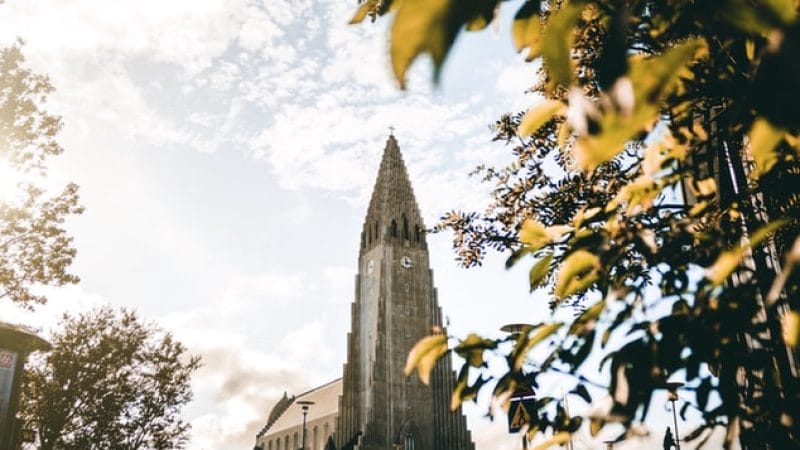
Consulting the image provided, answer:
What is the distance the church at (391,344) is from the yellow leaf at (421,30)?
6701cm

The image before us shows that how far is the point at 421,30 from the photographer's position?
91 cm

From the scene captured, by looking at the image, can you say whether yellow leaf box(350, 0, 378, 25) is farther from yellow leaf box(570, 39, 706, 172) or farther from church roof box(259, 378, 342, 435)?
church roof box(259, 378, 342, 435)

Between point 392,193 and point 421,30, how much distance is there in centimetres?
7807

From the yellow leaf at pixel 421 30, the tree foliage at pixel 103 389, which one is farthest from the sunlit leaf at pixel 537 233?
the tree foliage at pixel 103 389

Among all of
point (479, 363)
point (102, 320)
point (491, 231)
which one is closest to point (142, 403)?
point (102, 320)

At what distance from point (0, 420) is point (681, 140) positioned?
2226 cm

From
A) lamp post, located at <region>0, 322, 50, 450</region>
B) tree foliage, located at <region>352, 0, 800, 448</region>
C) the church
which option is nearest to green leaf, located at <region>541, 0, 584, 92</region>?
tree foliage, located at <region>352, 0, 800, 448</region>

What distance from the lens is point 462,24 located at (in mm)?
918

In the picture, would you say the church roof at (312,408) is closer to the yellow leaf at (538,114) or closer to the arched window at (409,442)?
the arched window at (409,442)

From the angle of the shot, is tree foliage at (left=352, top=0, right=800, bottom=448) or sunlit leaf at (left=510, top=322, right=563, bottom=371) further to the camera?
sunlit leaf at (left=510, top=322, right=563, bottom=371)

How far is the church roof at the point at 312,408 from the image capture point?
283 ft

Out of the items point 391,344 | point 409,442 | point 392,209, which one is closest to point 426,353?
point 391,344

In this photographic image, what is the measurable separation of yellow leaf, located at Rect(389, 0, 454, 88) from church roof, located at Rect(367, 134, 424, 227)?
75.5 metres

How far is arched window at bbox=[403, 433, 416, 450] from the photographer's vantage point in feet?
225
